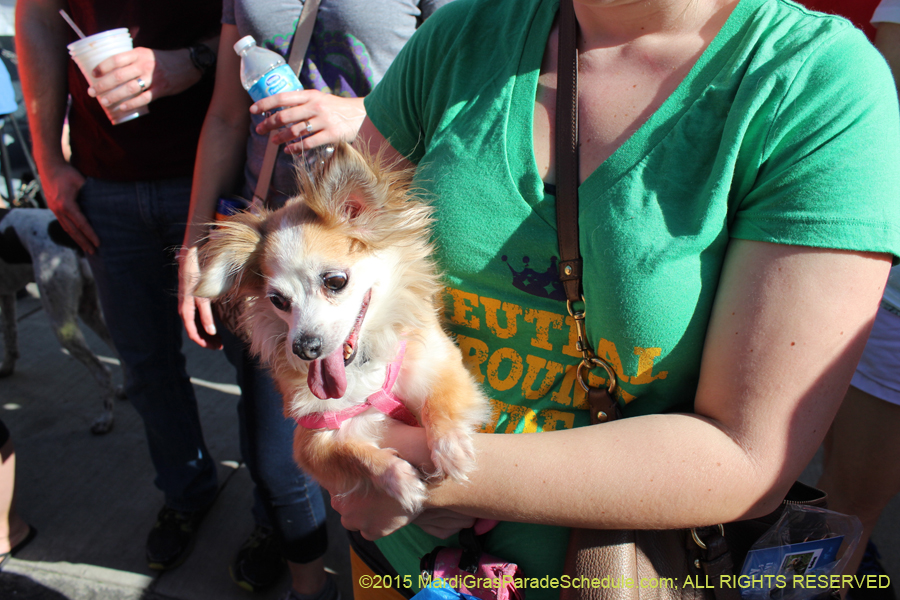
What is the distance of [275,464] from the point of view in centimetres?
235

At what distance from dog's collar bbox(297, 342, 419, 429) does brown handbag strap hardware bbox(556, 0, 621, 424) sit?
595 mm

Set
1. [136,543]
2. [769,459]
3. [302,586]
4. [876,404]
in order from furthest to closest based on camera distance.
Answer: [136,543]
[302,586]
[876,404]
[769,459]

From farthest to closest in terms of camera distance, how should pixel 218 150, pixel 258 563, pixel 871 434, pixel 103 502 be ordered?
1. pixel 103 502
2. pixel 258 563
3. pixel 218 150
4. pixel 871 434

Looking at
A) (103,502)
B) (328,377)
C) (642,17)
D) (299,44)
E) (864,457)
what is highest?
(642,17)

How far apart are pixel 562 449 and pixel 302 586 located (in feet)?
7.11

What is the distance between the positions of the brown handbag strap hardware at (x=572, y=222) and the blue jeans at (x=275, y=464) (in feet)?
4.79

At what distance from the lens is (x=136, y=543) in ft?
10.5

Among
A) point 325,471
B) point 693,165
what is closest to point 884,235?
point 693,165

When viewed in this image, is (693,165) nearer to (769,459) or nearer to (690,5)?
(690,5)

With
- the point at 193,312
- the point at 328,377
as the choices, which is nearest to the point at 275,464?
the point at 193,312

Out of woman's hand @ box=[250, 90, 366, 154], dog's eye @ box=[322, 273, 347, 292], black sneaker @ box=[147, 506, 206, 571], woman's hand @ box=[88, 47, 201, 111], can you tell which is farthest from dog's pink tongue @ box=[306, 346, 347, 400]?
black sneaker @ box=[147, 506, 206, 571]

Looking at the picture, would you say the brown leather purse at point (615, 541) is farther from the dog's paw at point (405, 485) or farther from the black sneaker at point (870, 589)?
the black sneaker at point (870, 589)

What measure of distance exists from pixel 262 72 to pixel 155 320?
147 centimetres

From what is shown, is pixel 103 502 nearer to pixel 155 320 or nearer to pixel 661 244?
pixel 155 320
